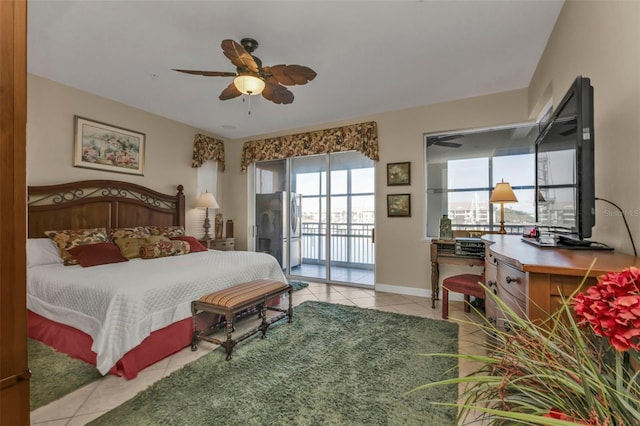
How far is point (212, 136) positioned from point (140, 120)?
51.0 inches

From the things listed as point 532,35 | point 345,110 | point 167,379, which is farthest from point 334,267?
point 532,35

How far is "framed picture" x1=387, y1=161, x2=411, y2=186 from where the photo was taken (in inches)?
157

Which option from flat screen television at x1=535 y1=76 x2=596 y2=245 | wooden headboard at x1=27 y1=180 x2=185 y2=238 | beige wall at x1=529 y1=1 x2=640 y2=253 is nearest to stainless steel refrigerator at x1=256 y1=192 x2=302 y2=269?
wooden headboard at x1=27 y1=180 x2=185 y2=238

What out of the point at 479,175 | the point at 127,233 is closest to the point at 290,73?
the point at 127,233

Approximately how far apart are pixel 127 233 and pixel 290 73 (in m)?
2.75

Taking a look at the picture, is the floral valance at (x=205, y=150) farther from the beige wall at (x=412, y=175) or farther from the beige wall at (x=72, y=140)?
the beige wall at (x=412, y=175)

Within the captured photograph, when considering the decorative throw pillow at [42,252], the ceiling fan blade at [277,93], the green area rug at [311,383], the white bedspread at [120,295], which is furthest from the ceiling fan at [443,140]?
the decorative throw pillow at [42,252]

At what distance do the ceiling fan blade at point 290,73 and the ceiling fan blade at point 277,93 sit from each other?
0.11m

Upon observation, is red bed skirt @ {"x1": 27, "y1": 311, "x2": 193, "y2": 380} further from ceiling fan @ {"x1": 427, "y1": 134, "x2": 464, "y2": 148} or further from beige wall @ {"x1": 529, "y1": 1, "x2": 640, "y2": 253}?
ceiling fan @ {"x1": 427, "y1": 134, "x2": 464, "y2": 148}

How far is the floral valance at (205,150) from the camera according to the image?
4734mm

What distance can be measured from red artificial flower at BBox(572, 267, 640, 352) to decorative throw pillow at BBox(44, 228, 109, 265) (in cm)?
366

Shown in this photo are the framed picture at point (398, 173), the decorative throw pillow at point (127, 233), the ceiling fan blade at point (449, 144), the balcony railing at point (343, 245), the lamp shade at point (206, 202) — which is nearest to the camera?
the decorative throw pillow at point (127, 233)

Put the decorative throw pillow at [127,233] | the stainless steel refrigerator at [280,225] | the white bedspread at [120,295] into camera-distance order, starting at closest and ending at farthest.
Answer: the white bedspread at [120,295]
the decorative throw pillow at [127,233]
the stainless steel refrigerator at [280,225]

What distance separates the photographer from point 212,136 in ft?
16.8
